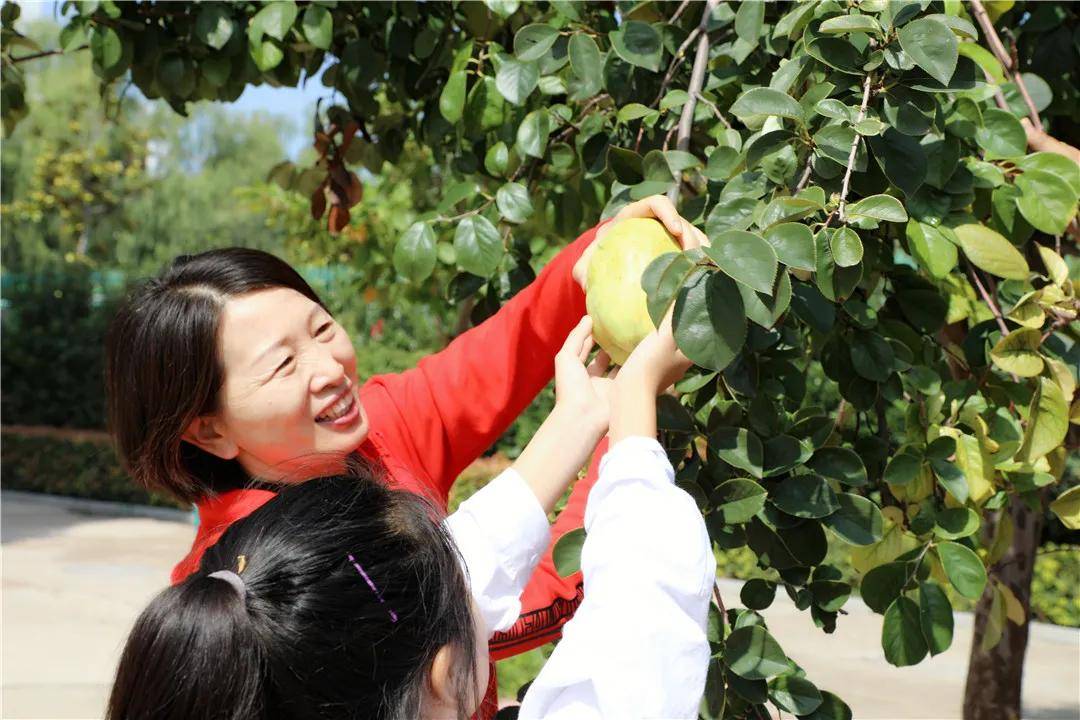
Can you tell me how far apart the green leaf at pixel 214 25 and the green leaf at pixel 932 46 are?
1.35 metres

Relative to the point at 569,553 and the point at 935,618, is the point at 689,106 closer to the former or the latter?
the point at 569,553

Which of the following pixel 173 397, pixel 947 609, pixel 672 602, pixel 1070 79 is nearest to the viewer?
pixel 672 602

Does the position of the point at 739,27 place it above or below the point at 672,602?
above

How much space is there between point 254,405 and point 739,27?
0.70 m

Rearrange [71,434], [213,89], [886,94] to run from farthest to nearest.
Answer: [71,434], [213,89], [886,94]

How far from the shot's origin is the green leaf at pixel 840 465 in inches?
46.1

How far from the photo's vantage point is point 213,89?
2.27m

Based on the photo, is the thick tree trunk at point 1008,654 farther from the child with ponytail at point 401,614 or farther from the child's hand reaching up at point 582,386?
the child with ponytail at point 401,614

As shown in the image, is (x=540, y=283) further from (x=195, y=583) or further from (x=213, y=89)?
(x=213, y=89)

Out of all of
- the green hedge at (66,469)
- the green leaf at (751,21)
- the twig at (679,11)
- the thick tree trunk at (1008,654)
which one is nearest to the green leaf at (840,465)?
the green leaf at (751,21)

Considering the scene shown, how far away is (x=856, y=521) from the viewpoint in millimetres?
1156

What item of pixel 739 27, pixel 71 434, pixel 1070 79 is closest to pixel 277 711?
pixel 739 27

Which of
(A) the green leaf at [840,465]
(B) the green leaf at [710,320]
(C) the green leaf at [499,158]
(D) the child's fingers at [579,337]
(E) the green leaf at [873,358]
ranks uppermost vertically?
(B) the green leaf at [710,320]

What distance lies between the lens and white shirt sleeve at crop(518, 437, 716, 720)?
0.88 m
